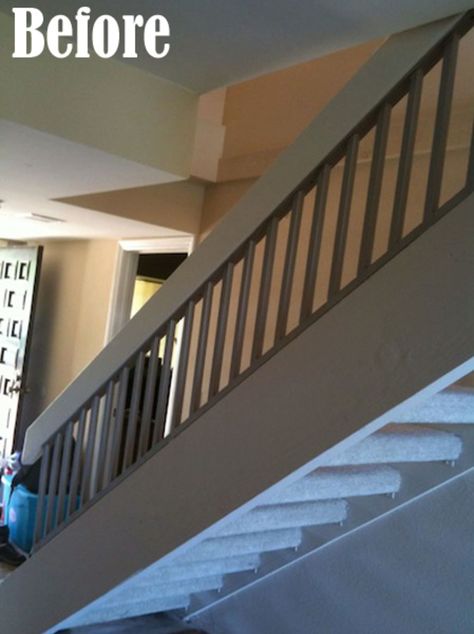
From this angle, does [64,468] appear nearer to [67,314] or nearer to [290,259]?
[290,259]

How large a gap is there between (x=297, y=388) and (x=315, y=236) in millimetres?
411

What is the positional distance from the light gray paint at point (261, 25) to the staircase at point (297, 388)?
0.27 feet

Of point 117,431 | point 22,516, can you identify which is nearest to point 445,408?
point 117,431

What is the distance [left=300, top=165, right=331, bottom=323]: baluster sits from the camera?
1.51 m

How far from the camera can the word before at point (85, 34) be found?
68.5 inches

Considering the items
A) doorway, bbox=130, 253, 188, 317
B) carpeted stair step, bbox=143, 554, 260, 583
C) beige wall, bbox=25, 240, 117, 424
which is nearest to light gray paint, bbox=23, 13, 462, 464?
carpeted stair step, bbox=143, 554, 260, 583

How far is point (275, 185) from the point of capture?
64.6 inches

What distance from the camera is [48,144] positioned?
77.9 inches

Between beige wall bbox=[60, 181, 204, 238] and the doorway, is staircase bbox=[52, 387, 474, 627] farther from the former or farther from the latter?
the doorway

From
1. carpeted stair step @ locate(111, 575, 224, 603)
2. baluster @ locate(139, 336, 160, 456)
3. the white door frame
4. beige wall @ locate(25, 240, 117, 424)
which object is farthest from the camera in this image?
beige wall @ locate(25, 240, 117, 424)

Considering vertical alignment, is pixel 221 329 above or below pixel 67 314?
below

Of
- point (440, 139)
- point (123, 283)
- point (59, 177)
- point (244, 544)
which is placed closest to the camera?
point (440, 139)

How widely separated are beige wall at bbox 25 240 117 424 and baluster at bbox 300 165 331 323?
108 inches

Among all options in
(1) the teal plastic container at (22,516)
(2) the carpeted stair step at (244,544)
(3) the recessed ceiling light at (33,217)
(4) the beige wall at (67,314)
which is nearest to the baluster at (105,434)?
(2) the carpeted stair step at (244,544)
